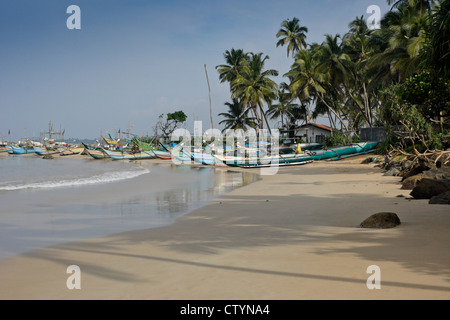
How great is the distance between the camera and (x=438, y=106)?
11078 mm

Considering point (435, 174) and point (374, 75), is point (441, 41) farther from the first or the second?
point (374, 75)

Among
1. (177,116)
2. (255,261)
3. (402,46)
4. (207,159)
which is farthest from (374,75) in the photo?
(177,116)

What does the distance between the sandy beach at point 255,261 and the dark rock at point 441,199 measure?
0.32 m

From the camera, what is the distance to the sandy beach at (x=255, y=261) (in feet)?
13.7

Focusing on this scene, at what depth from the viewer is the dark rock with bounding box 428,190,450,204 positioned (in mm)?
8617

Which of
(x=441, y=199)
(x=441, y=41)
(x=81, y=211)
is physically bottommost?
(x=81, y=211)

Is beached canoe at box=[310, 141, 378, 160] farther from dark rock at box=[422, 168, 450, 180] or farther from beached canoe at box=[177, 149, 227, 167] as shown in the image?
dark rock at box=[422, 168, 450, 180]

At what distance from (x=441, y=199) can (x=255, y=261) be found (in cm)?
587

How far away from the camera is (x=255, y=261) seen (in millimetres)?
5262

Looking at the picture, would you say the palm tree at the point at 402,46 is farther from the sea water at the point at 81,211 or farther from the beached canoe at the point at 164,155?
the beached canoe at the point at 164,155

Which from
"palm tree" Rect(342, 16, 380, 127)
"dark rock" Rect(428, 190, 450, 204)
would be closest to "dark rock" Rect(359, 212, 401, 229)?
"dark rock" Rect(428, 190, 450, 204)

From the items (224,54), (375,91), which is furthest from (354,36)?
(224,54)

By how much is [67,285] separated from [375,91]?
3937 centimetres
